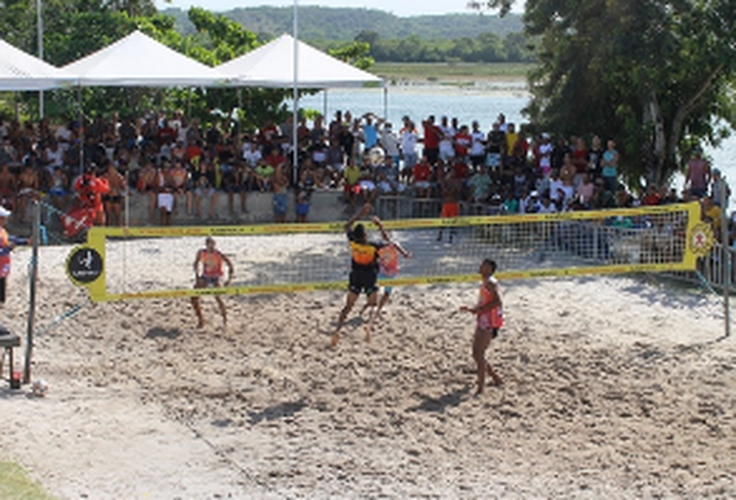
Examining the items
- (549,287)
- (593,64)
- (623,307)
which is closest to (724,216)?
(623,307)

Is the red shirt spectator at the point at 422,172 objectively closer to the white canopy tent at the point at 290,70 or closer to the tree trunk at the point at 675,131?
the white canopy tent at the point at 290,70

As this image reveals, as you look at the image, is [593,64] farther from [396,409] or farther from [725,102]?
[396,409]

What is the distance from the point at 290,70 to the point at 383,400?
37.6 ft

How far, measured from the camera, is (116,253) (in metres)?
18.1

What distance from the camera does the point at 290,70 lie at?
875 inches

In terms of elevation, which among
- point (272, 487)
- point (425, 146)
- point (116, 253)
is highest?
point (425, 146)

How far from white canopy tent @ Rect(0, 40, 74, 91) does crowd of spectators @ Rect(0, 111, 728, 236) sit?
3.35 ft

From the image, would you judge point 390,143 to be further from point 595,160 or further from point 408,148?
point 595,160

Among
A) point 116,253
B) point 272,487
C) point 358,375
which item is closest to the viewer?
point 272,487

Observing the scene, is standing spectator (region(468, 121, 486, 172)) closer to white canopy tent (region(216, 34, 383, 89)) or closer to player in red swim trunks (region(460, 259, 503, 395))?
white canopy tent (region(216, 34, 383, 89))

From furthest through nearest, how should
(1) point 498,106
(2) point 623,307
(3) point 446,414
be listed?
(1) point 498,106 → (2) point 623,307 → (3) point 446,414

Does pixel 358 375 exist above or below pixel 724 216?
below

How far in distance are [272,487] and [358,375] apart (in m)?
3.19

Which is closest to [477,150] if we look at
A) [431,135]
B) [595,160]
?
[431,135]
